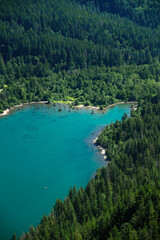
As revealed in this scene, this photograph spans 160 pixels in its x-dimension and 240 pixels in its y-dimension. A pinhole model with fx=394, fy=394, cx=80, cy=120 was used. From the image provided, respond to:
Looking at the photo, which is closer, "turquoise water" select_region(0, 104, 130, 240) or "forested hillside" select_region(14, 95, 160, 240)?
"forested hillside" select_region(14, 95, 160, 240)

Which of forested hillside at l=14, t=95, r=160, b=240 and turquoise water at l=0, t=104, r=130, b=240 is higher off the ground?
forested hillside at l=14, t=95, r=160, b=240

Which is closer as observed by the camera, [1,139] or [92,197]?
[92,197]

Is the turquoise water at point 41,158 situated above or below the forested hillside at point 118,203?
below

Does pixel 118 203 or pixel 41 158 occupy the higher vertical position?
pixel 118 203

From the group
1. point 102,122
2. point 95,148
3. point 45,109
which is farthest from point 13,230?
point 45,109

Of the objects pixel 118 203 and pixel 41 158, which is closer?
pixel 118 203

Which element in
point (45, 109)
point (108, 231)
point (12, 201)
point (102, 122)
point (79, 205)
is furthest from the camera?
point (45, 109)

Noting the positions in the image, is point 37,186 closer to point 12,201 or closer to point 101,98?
point 12,201

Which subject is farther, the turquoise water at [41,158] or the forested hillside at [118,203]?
the turquoise water at [41,158]
